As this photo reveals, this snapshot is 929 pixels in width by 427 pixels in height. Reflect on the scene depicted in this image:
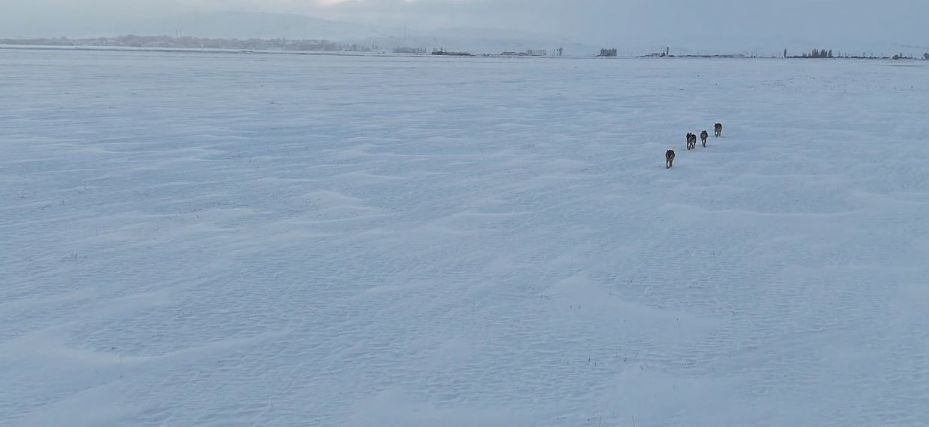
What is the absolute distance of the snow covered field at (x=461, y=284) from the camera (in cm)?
433

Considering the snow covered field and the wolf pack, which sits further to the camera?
the wolf pack

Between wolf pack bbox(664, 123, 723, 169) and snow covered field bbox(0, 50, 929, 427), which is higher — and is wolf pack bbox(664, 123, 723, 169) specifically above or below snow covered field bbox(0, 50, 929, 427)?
above

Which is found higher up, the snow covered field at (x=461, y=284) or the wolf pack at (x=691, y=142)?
the wolf pack at (x=691, y=142)

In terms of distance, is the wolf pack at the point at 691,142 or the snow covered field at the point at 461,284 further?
the wolf pack at the point at 691,142

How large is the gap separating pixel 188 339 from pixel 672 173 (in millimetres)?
8113

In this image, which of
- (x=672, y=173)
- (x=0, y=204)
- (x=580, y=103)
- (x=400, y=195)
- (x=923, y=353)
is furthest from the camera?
(x=580, y=103)

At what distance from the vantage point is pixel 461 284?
6.23 meters

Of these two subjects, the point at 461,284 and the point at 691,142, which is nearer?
the point at 461,284

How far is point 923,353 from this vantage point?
488cm

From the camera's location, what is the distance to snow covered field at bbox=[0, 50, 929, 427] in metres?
4.33

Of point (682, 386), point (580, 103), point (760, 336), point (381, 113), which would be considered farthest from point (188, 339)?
point (580, 103)

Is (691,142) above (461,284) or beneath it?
above

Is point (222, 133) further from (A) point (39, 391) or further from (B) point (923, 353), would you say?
(B) point (923, 353)

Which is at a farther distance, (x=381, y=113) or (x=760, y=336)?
(x=381, y=113)
